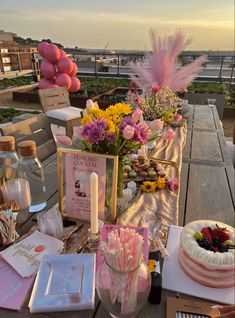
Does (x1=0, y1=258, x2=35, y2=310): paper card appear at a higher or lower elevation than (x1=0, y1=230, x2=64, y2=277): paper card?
lower

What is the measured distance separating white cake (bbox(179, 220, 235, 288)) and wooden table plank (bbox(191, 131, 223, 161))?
44.1 inches

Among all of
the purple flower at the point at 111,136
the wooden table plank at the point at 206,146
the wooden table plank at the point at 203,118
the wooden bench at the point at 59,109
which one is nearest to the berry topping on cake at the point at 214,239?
the purple flower at the point at 111,136

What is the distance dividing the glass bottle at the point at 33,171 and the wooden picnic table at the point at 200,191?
55mm

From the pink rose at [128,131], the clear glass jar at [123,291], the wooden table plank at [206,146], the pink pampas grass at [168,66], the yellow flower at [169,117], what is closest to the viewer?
the clear glass jar at [123,291]

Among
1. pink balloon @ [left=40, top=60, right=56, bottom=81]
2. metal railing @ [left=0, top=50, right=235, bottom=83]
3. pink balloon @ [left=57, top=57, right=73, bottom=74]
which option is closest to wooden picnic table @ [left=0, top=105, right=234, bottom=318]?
pink balloon @ [left=57, top=57, right=73, bottom=74]

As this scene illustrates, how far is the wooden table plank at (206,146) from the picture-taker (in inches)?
72.5

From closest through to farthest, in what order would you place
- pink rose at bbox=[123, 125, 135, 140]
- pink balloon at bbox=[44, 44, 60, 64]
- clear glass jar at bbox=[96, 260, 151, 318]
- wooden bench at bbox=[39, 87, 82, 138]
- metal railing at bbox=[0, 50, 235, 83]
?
clear glass jar at bbox=[96, 260, 151, 318] → pink rose at bbox=[123, 125, 135, 140] → wooden bench at bbox=[39, 87, 82, 138] → pink balloon at bbox=[44, 44, 60, 64] → metal railing at bbox=[0, 50, 235, 83]

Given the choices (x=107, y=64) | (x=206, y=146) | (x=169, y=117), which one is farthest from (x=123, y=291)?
(x=107, y=64)

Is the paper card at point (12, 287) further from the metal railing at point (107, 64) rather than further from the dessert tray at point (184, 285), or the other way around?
the metal railing at point (107, 64)

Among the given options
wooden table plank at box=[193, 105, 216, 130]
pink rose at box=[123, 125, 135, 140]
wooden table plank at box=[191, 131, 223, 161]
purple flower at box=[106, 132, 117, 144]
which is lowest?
wooden table plank at box=[191, 131, 223, 161]

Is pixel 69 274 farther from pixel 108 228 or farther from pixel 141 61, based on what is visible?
pixel 141 61

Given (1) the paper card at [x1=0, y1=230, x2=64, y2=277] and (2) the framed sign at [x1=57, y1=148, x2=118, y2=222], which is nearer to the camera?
(1) the paper card at [x1=0, y1=230, x2=64, y2=277]

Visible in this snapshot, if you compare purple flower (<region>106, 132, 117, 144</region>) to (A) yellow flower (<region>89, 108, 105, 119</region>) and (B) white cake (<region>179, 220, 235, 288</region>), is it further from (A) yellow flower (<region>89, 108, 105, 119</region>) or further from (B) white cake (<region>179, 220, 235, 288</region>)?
(B) white cake (<region>179, 220, 235, 288</region>)

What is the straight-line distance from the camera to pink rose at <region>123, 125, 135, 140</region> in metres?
0.86
